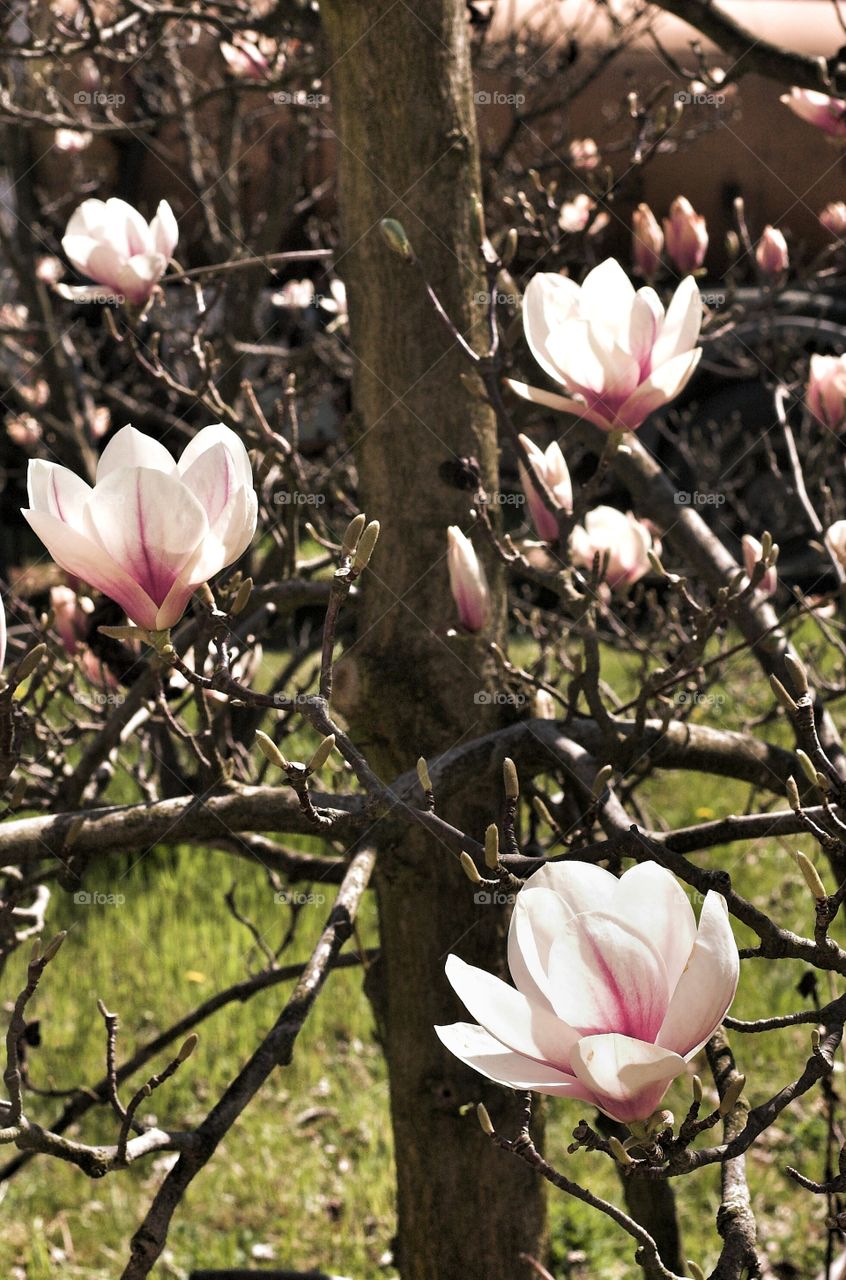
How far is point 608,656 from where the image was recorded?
5719 mm

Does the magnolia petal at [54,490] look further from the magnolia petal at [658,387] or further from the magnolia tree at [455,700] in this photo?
the magnolia petal at [658,387]

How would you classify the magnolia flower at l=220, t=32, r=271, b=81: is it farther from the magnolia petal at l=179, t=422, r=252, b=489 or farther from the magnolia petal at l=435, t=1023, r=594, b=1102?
the magnolia petal at l=435, t=1023, r=594, b=1102

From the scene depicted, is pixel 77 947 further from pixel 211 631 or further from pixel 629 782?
pixel 211 631

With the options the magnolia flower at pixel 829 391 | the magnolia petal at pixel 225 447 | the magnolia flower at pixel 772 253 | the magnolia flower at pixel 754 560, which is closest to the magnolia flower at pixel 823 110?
the magnolia flower at pixel 772 253

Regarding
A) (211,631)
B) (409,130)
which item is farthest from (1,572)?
(211,631)

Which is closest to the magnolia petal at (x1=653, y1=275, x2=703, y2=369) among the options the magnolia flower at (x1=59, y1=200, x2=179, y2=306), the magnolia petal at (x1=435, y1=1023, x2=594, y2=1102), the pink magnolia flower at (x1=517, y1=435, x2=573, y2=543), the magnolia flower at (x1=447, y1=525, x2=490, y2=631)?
the pink magnolia flower at (x1=517, y1=435, x2=573, y2=543)

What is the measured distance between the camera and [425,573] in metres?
1.83

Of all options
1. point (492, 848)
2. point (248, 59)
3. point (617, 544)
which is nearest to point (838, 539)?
point (617, 544)

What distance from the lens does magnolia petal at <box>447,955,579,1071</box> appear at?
2.96 ft

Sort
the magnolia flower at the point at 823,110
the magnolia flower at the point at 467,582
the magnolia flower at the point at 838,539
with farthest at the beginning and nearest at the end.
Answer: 1. the magnolia flower at the point at 823,110
2. the magnolia flower at the point at 838,539
3. the magnolia flower at the point at 467,582

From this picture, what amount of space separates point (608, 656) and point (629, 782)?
3.52 metres

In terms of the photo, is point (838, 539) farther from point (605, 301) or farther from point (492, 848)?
point (492, 848)

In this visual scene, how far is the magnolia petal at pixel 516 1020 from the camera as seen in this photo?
902mm

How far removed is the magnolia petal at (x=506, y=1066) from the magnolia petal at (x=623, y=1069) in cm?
2
